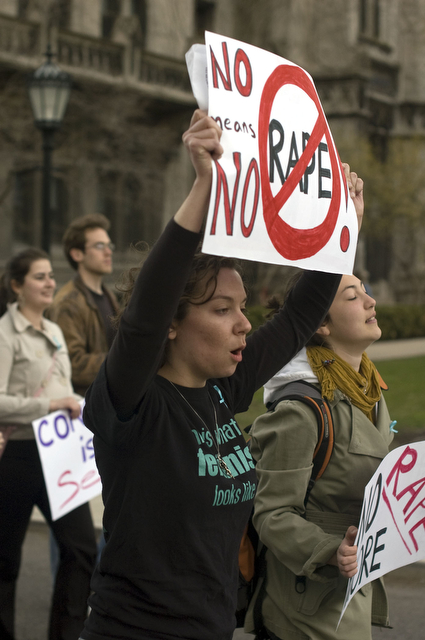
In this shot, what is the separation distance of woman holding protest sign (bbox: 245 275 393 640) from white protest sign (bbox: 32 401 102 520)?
1.74m

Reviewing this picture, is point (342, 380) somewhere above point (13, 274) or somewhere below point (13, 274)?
below

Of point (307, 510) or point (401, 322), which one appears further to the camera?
point (401, 322)

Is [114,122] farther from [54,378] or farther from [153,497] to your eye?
[153,497]

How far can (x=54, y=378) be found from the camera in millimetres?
4734

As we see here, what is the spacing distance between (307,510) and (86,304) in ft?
9.19

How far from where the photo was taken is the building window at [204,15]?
1035 inches

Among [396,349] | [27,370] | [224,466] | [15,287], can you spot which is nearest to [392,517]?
[224,466]

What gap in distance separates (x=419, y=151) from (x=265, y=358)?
25.8 metres

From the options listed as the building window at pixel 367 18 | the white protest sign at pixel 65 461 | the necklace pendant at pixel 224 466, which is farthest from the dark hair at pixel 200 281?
the building window at pixel 367 18

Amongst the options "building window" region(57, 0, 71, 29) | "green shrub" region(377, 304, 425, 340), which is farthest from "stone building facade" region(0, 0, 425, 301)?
"green shrub" region(377, 304, 425, 340)

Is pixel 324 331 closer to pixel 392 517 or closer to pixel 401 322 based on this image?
pixel 392 517

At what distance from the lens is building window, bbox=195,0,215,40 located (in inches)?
1035

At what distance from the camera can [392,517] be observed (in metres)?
2.59

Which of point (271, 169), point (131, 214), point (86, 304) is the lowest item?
point (86, 304)
